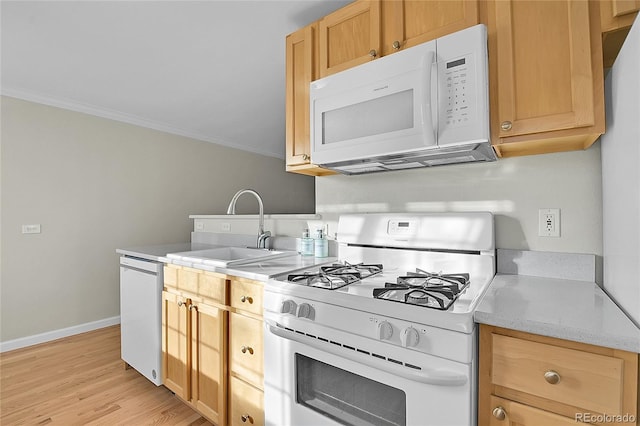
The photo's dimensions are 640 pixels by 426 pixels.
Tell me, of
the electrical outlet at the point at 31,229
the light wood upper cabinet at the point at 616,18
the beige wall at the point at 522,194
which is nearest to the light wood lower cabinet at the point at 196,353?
the beige wall at the point at 522,194

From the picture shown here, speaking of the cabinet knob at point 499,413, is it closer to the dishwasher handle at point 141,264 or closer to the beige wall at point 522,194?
the beige wall at point 522,194

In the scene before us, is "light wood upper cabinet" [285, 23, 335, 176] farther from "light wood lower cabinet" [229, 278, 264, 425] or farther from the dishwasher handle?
the dishwasher handle

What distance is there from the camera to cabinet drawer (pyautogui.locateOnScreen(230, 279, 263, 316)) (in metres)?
1.46

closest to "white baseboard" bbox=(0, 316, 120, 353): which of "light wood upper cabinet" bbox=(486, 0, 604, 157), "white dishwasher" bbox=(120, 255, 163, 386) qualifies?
"white dishwasher" bbox=(120, 255, 163, 386)

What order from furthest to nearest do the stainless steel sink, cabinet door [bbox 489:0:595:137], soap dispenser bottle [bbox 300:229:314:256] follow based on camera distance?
soap dispenser bottle [bbox 300:229:314:256], the stainless steel sink, cabinet door [bbox 489:0:595:137]

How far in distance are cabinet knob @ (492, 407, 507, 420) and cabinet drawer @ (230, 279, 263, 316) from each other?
969 mm

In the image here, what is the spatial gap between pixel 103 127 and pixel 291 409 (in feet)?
12.2

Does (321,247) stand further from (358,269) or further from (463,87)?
(463,87)

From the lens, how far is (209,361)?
1694 mm

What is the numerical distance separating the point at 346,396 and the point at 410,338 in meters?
0.40

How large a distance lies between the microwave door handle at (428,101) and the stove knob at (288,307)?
88 cm

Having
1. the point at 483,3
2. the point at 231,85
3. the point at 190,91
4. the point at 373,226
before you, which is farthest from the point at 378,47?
the point at 190,91

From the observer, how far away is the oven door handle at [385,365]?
890 mm

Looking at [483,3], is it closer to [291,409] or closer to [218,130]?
[291,409]
